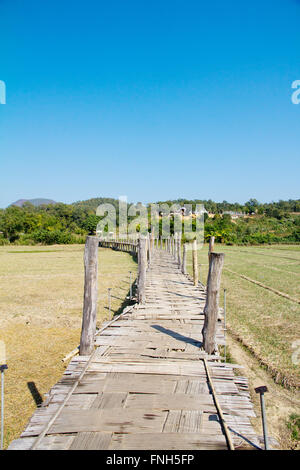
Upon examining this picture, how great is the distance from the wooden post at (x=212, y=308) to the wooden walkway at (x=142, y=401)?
0.23m

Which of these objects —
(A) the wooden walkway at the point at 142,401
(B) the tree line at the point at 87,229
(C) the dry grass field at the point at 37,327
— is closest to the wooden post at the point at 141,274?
(C) the dry grass field at the point at 37,327

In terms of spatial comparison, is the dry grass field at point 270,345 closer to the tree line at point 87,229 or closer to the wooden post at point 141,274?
the wooden post at point 141,274

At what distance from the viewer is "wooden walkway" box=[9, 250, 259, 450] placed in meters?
3.01

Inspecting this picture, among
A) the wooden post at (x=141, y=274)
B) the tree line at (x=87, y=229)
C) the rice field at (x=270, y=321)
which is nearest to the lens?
the rice field at (x=270, y=321)

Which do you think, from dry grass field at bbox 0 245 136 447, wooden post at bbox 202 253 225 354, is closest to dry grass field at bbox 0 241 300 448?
dry grass field at bbox 0 245 136 447

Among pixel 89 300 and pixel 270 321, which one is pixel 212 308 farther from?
pixel 270 321

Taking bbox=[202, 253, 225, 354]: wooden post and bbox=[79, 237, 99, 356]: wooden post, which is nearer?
bbox=[79, 237, 99, 356]: wooden post

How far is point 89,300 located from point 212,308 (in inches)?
81.3

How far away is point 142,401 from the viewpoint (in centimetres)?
363

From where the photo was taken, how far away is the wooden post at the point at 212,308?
5137 millimetres

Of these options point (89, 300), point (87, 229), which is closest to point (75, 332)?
point (89, 300)

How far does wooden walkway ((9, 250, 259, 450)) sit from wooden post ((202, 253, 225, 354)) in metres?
0.23

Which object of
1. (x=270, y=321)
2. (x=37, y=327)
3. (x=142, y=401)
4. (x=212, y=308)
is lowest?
(x=37, y=327)

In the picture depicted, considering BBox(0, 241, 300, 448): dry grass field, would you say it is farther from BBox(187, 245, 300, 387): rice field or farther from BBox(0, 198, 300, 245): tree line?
BBox(0, 198, 300, 245): tree line
